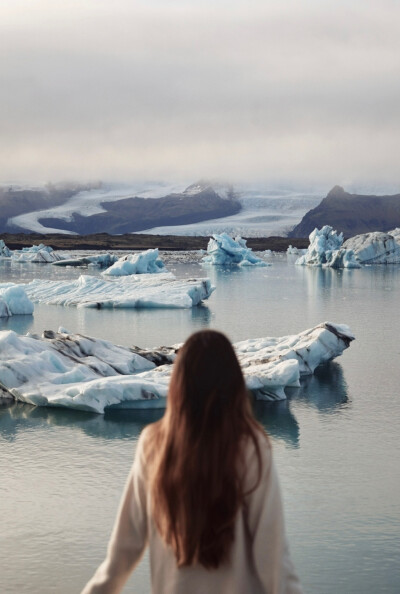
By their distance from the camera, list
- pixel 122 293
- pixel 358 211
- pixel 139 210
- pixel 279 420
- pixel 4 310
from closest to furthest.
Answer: pixel 279 420 < pixel 4 310 < pixel 122 293 < pixel 358 211 < pixel 139 210

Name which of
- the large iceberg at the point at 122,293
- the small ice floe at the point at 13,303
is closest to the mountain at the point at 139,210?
the large iceberg at the point at 122,293

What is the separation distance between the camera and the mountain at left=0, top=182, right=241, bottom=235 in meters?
119

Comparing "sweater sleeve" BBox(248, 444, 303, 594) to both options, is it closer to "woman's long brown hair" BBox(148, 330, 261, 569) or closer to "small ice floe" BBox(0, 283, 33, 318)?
"woman's long brown hair" BBox(148, 330, 261, 569)

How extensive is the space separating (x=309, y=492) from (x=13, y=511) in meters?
2.04

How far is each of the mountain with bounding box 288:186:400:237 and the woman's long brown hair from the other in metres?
105

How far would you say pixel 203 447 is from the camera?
1599 mm

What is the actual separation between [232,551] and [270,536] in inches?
3.8

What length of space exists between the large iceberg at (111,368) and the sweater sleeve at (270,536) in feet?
18.6

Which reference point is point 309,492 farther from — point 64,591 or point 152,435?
point 152,435

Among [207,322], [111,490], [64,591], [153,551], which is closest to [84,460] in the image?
[111,490]

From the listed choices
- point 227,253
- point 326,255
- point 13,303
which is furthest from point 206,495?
point 227,253

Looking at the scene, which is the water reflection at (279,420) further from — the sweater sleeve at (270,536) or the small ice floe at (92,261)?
the small ice floe at (92,261)

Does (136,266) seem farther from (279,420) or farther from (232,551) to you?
(232,551)

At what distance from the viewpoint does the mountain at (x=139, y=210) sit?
119 meters
